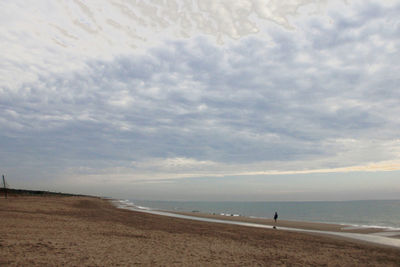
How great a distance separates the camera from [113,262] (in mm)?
12414

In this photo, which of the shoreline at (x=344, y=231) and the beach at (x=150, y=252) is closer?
the beach at (x=150, y=252)

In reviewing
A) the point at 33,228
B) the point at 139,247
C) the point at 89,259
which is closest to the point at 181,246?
the point at 139,247

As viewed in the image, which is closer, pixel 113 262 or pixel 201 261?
pixel 113 262

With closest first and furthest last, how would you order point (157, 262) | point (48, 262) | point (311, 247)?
point (48, 262) → point (157, 262) → point (311, 247)

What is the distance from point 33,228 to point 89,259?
8553 millimetres

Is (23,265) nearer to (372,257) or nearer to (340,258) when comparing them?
(340,258)

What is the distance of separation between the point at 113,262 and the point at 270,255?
9808 mm

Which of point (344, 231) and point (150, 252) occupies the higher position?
point (150, 252)

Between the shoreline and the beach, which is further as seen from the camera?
the shoreline

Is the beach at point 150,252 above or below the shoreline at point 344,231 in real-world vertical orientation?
above

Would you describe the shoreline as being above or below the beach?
below

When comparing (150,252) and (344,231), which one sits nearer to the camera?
(150,252)

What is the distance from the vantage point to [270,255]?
17.2m

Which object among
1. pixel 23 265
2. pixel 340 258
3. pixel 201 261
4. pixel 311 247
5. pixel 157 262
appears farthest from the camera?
pixel 311 247
